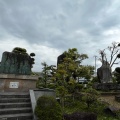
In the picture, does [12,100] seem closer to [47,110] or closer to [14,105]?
[14,105]

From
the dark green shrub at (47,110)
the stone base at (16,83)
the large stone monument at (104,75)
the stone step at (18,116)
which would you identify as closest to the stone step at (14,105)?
the stone step at (18,116)

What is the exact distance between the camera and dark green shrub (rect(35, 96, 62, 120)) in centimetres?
490

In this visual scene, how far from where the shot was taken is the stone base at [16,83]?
762cm

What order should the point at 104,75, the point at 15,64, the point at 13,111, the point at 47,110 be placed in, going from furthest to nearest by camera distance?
the point at 104,75
the point at 15,64
the point at 13,111
the point at 47,110

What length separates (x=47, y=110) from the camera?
496 centimetres

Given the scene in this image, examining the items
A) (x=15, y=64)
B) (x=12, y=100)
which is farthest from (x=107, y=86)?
(x=12, y=100)

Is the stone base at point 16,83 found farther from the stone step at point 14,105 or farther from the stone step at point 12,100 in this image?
the stone step at point 14,105

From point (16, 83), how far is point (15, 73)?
58cm

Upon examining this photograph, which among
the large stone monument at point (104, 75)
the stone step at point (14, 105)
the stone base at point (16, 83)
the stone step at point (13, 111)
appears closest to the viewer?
the stone step at point (13, 111)

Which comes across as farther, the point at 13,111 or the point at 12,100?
the point at 12,100

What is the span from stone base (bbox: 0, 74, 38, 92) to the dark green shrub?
10.6ft

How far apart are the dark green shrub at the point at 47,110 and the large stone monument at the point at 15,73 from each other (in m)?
3.27

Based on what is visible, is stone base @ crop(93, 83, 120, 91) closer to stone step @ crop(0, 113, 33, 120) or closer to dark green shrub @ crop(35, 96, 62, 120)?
dark green shrub @ crop(35, 96, 62, 120)

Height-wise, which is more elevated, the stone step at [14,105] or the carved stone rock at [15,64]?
the carved stone rock at [15,64]
